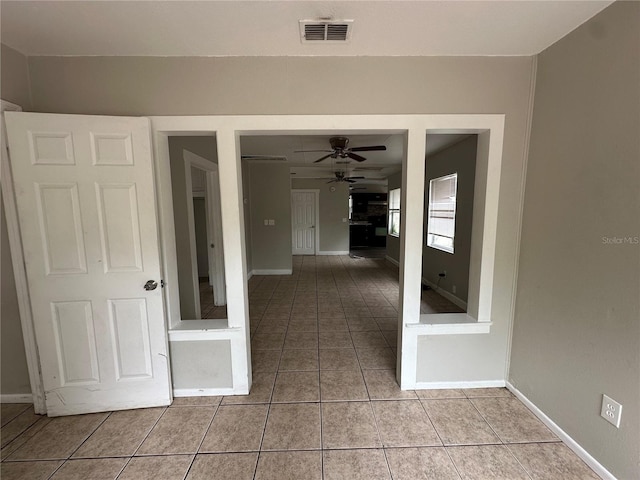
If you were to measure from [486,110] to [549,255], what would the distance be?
1068 millimetres

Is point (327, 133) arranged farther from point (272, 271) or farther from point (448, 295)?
point (272, 271)

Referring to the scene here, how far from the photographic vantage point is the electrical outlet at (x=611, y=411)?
1302mm

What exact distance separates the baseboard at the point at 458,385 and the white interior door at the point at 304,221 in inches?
250

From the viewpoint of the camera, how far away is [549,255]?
1682 mm

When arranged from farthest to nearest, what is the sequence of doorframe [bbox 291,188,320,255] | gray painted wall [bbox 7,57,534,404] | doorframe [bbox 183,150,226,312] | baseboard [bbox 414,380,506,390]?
doorframe [bbox 291,188,320,255] → doorframe [bbox 183,150,226,312] → baseboard [bbox 414,380,506,390] → gray painted wall [bbox 7,57,534,404]

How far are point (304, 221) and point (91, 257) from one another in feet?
21.7

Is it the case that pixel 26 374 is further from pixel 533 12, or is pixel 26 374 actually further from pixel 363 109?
pixel 533 12

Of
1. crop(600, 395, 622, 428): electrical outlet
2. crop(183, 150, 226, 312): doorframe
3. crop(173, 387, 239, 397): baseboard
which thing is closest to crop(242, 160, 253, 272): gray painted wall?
crop(183, 150, 226, 312): doorframe

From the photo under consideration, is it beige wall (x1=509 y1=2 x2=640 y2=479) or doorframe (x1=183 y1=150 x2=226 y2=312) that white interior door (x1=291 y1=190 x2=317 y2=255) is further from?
beige wall (x1=509 y1=2 x2=640 y2=479)

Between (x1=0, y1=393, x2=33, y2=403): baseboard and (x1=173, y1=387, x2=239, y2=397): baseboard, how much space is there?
1048mm

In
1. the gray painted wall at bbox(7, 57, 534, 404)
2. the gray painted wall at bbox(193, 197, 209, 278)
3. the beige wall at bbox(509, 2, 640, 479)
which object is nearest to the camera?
the beige wall at bbox(509, 2, 640, 479)

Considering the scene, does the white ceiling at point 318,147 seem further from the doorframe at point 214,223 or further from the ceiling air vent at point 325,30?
the ceiling air vent at point 325,30

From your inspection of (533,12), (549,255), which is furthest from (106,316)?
(533,12)

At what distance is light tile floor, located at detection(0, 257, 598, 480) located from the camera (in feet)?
4.70
